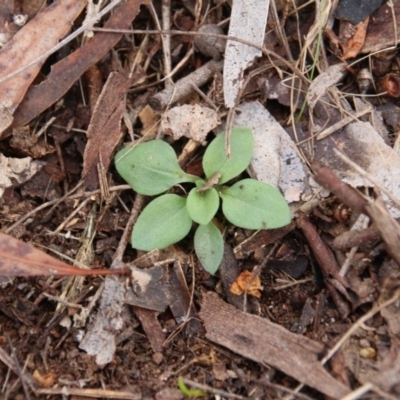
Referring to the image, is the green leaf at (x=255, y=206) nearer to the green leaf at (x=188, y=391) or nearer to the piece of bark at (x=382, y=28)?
the green leaf at (x=188, y=391)

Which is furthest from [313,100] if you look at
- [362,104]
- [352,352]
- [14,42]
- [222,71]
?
[14,42]

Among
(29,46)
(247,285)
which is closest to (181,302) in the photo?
(247,285)

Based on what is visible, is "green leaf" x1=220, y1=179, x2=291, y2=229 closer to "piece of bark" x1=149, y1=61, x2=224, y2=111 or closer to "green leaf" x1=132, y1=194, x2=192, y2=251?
"green leaf" x1=132, y1=194, x2=192, y2=251

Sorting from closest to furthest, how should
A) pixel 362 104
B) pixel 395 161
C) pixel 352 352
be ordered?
pixel 352 352, pixel 395 161, pixel 362 104

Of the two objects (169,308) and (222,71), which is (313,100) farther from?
(169,308)

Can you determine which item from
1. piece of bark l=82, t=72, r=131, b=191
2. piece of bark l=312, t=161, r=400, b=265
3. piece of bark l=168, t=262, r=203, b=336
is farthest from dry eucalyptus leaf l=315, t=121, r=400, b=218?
piece of bark l=82, t=72, r=131, b=191

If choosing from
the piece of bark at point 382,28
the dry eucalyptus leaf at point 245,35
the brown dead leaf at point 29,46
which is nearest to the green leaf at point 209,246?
the dry eucalyptus leaf at point 245,35
